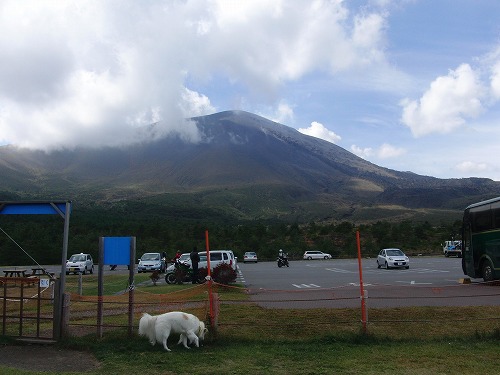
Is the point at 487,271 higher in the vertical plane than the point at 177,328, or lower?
higher

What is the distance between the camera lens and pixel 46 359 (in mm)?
8469

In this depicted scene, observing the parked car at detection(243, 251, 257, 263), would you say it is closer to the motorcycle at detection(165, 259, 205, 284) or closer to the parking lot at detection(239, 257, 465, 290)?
the parking lot at detection(239, 257, 465, 290)

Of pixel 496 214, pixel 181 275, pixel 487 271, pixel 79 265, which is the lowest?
pixel 181 275

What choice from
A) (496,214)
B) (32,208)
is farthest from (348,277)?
(32,208)

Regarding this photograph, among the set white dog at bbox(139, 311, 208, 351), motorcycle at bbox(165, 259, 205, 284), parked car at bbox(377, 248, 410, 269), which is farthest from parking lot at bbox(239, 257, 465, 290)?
white dog at bbox(139, 311, 208, 351)

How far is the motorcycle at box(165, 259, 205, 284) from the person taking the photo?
75.3 feet

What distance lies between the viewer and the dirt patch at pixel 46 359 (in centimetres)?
792

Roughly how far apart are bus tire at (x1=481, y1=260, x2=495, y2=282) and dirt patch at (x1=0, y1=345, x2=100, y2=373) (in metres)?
15.8

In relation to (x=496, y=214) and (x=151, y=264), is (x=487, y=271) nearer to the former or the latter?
(x=496, y=214)

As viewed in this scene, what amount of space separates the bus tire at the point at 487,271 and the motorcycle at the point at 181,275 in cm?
1154

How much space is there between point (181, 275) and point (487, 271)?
12.5 meters

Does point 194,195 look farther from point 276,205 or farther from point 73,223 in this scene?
point 73,223

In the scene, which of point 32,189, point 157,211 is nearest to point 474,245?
point 157,211

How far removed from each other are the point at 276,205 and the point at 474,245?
137 m
